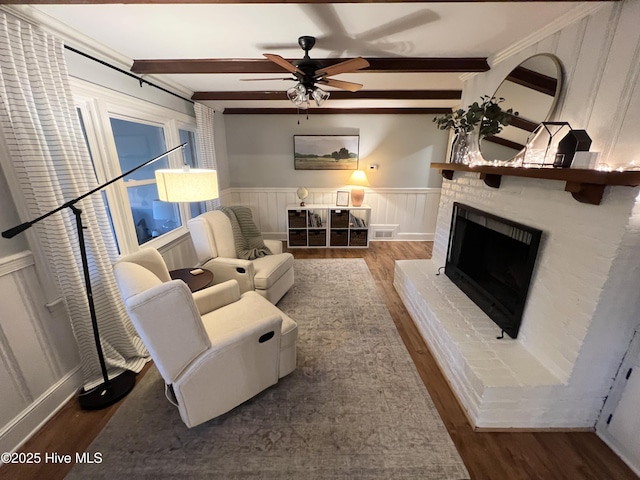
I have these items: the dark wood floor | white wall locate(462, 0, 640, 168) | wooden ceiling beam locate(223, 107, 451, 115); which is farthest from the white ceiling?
the dark wood floor

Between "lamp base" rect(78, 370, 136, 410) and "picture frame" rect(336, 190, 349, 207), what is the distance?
3544mm

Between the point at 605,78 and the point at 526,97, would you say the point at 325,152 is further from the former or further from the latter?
the point at 605,78

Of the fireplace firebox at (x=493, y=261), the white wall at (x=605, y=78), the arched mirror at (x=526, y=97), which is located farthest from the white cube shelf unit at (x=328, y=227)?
the white wall at (x=605, y=78)

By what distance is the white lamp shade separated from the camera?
5.76 ft

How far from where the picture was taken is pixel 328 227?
14.4 feet

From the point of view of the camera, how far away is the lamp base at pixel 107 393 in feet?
5.30

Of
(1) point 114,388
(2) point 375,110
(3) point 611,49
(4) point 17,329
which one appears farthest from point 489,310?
(2) point 375,110

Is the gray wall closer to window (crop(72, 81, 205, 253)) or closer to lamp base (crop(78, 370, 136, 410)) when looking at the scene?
window (crop(72, 81, 205, 253))

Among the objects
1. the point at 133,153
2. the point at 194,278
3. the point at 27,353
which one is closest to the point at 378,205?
the point at 194,278

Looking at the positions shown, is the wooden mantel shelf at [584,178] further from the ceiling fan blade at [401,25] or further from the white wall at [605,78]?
the ceiling fan blade at [401,25]

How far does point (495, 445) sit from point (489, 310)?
2.85 feet

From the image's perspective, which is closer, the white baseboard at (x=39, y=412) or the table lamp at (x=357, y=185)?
the white baseboard at (x=39, y=412)

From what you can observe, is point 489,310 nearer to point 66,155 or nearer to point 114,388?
point 114,388

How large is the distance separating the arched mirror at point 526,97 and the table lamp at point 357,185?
7.46 ft
